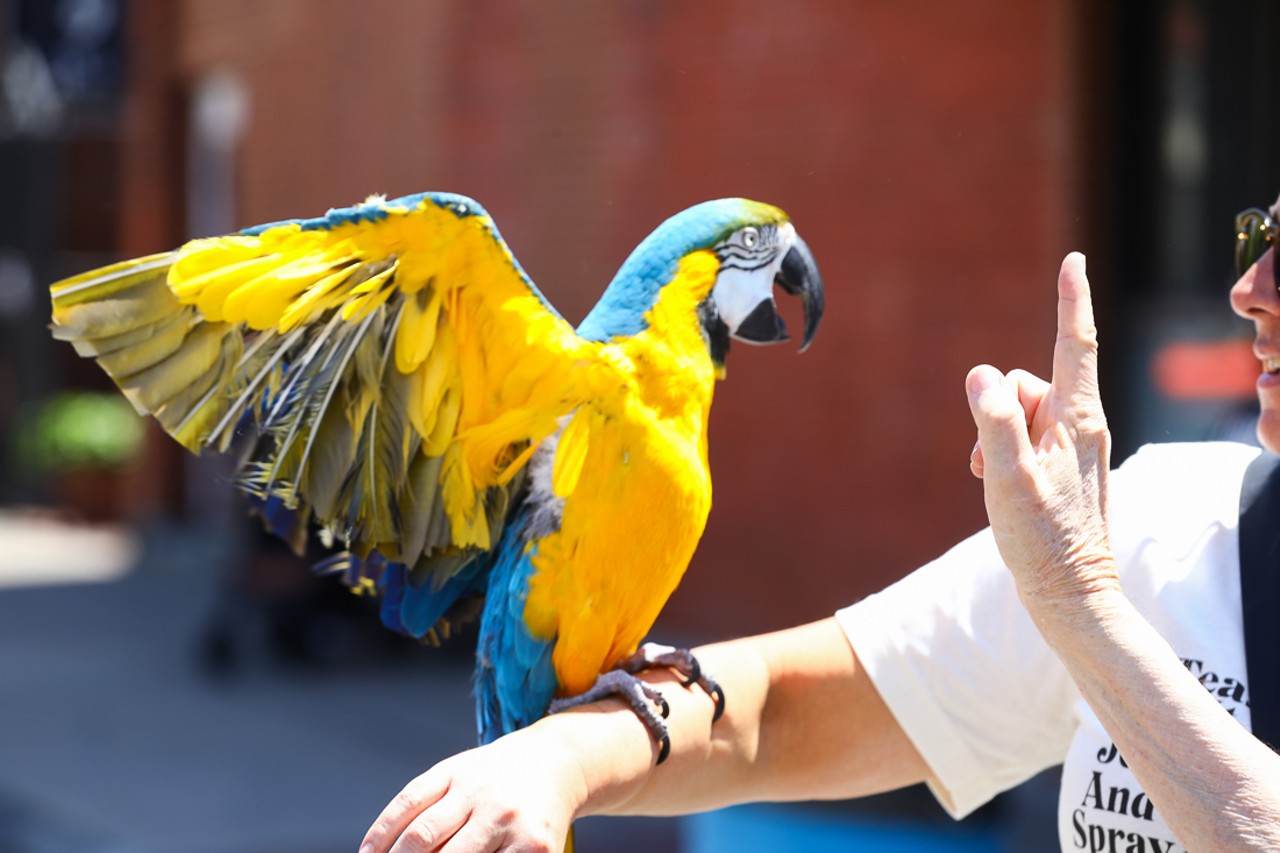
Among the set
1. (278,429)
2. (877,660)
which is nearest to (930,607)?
(877,660)

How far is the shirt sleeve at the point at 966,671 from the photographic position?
1455 mm

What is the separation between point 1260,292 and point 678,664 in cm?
66

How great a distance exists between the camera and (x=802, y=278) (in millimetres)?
1188

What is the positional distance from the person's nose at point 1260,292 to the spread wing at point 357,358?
633mm

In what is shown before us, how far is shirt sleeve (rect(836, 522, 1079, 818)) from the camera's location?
1455 millimetres

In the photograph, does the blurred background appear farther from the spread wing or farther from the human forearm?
the human forearm

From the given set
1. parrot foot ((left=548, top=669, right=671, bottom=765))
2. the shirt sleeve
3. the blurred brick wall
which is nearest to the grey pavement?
the blurred brick wall

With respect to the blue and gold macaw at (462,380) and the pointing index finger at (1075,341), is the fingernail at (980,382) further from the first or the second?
the blue and gold macaw at (462,380)

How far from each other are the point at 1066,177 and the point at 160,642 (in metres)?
5.83

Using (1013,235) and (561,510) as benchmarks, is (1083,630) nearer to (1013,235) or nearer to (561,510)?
(561,510)

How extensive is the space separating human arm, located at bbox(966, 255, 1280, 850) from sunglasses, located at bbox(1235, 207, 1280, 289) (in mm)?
373

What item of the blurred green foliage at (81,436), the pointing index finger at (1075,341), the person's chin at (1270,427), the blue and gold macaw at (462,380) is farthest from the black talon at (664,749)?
the blurred green foliage at (81,436)

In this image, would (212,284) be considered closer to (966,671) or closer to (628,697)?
(628,697)

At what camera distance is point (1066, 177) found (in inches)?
160
